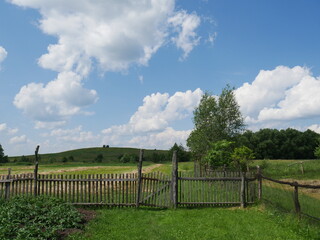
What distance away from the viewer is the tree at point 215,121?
3588 centimetres

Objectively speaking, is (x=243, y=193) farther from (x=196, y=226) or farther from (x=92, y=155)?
(x=92, y=155)

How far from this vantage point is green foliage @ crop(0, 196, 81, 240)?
834cm

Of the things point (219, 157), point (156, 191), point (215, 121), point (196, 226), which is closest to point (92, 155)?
point (215, 121)

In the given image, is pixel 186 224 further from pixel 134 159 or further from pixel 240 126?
pixel 134 159

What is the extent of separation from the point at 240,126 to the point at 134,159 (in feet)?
149

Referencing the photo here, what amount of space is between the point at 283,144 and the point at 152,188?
7350 cm

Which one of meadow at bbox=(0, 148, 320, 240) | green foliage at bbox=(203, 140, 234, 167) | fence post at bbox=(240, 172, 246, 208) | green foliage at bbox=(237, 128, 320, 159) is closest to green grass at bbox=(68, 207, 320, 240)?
meadow at bbox=(0, 148, 320, 240)

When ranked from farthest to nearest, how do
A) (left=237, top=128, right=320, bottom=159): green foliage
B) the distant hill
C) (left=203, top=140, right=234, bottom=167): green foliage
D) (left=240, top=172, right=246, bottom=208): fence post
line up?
the distant hill
(left=237, top=128, right=320, bottom=159): green foliage
(left=203, top=140, right=234, bottom=167): green foliage
(left=240, top=172, right=246, bottom=208): fence post

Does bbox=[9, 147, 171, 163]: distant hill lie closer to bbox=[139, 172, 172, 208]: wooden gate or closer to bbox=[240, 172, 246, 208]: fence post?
bbox=[240, 172, 246, 208]: fence post

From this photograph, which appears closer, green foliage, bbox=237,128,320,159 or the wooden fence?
the wooden fence

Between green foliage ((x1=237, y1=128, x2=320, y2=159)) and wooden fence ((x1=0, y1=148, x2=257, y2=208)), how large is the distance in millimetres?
64893

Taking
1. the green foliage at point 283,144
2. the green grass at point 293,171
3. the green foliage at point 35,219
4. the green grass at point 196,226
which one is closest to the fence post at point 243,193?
the green grass at point 196,226

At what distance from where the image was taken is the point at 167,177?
1355 centimetres

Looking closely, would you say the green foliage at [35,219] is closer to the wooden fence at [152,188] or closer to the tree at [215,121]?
the wooden fence at [152,188]
